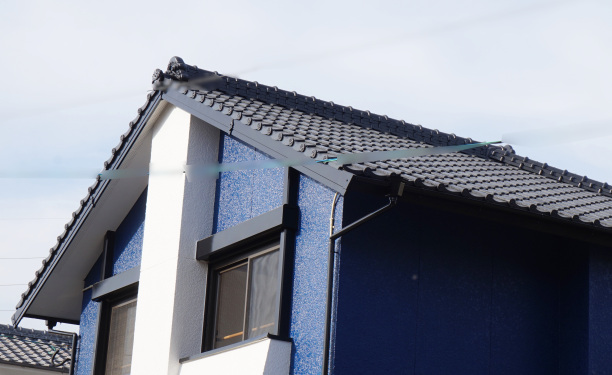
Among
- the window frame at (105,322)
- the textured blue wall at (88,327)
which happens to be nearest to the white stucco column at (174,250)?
the window frame at (105,322)

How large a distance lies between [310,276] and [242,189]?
1935mm

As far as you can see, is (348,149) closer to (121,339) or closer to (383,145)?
(383,145)

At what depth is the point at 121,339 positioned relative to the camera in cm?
1278

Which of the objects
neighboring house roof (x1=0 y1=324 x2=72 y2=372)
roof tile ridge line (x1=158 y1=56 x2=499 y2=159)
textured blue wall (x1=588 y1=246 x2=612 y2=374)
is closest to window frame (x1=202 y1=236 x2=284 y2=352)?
roof tile ridge line (x1=158 y1=56 x2=499 y2=159)

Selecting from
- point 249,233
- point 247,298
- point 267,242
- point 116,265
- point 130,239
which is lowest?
point 247,298

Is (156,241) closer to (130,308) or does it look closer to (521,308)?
(130,308)

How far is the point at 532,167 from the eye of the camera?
13328 mm

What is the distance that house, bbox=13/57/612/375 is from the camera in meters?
8.81

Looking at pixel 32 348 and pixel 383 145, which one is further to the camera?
Answer: pixel 32 348

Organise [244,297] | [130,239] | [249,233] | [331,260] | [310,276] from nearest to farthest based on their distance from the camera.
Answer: [331,260] < [310,276] < [249,233] < [244,297] < [130,239]

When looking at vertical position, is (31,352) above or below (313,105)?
below

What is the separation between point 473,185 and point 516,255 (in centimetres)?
90

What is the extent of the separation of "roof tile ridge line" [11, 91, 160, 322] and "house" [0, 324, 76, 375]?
12.4 ft

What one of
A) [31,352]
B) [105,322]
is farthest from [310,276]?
[31,352]
